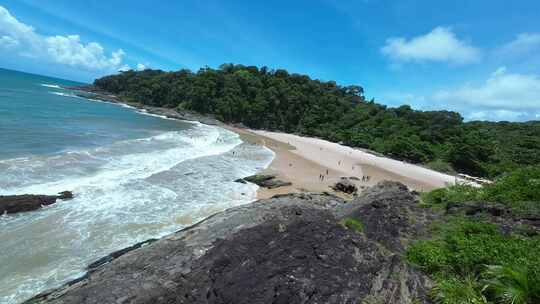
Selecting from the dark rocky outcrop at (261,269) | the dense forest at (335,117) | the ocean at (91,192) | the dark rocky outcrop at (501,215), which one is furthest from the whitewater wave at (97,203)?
the dense forest at (335,117)

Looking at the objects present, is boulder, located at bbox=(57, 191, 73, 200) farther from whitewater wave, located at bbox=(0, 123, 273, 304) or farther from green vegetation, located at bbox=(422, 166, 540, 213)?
green vegetation, located at bbox=(422, 166, 540, 213)

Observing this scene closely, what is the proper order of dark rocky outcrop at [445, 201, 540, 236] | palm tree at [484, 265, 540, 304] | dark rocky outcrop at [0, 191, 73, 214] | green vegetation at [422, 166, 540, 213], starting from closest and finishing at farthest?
palm tree at [484, 265, 540, 304]
dark rocky outcrop at [445, 201, 540, 236]
green vegetation at [422, 166, 540, 213]
dark rocky outcrop at [0, 191, 73, 214]

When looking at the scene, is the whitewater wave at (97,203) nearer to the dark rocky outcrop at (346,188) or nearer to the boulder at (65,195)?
the boulder at (65,195)

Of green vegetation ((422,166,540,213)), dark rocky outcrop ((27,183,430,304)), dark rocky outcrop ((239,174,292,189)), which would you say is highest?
green vegetation ((422,166,540,213))

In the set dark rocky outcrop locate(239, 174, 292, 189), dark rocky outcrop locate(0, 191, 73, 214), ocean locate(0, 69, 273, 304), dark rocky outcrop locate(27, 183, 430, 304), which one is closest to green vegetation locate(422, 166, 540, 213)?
dark rocky outcrop locate(27, 183, 430, 304)

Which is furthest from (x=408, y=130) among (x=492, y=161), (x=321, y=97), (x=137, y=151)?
(x=137, y=151)

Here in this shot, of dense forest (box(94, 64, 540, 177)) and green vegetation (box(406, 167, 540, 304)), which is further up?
dense forest (box(94, 64, 540, 177))
